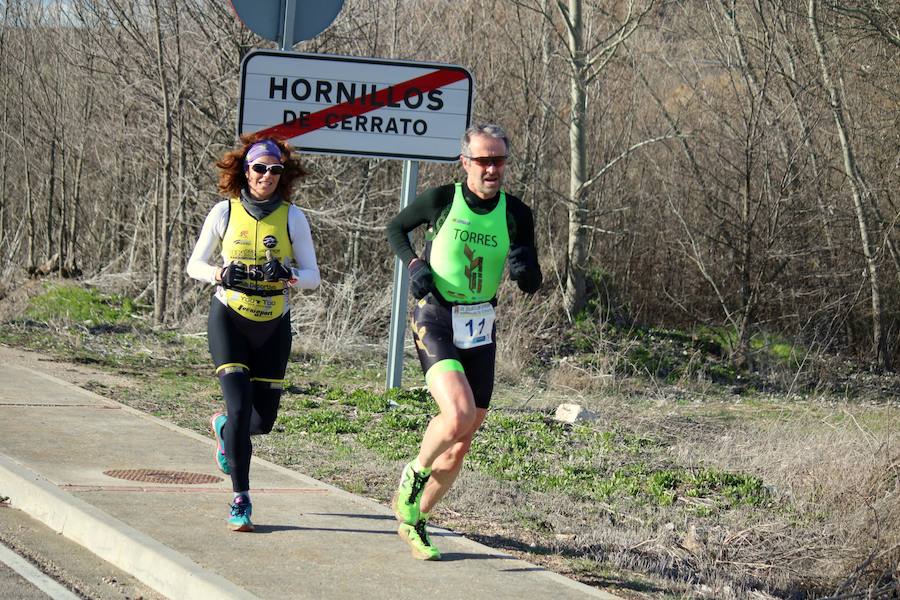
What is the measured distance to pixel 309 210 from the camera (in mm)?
16688

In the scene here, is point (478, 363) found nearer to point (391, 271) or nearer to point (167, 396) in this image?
point (167, 396)

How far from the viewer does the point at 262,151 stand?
6199 mm

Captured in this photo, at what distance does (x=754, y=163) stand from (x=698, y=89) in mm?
1695

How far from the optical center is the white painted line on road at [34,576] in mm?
5105

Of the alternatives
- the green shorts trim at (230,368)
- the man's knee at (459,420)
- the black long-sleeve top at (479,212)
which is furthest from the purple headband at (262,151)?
the man's knee at (459,420)

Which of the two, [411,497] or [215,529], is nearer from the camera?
[411,497]

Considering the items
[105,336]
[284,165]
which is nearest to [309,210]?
[105,336]

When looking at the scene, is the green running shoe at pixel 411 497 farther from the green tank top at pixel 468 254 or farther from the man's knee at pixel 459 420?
the green tank top at pixel 468 254

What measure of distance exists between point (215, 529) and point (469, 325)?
167cm

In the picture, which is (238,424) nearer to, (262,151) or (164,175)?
(262,151)

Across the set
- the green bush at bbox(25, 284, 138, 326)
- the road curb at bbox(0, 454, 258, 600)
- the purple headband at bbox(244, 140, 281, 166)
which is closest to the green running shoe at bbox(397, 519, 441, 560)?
the road curb at bbox(0, 454, 258, 600)

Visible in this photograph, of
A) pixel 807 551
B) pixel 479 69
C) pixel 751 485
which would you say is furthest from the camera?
pixel 479 69

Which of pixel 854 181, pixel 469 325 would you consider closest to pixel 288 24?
pixel 469 325

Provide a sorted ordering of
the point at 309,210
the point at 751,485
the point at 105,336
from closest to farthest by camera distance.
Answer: the point at 751,485, the point at 105,336, the point at 309,210
